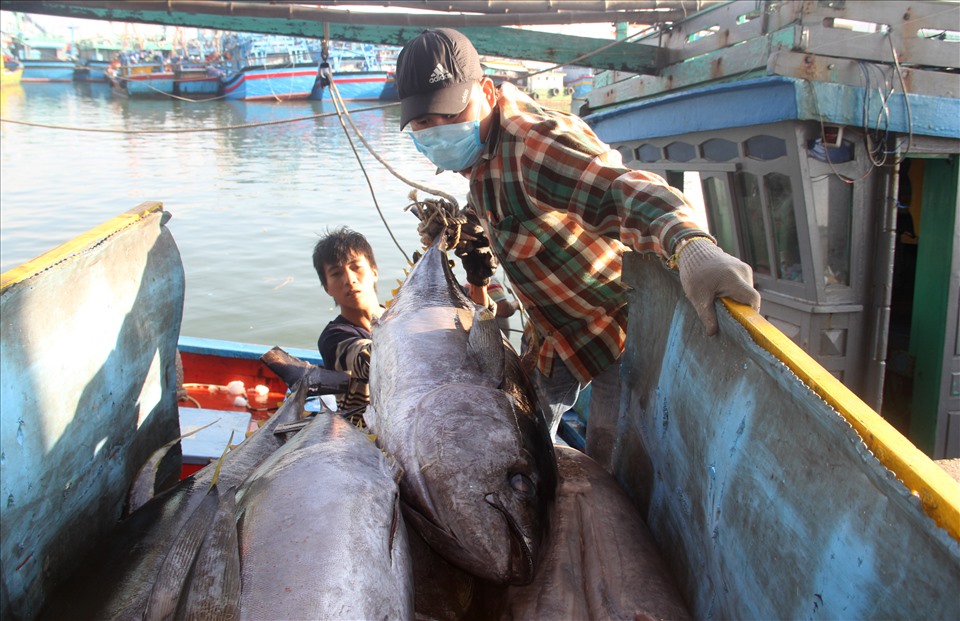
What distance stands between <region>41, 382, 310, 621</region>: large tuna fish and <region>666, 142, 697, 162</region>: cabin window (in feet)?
13.2

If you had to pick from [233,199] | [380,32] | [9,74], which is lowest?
[233,199]

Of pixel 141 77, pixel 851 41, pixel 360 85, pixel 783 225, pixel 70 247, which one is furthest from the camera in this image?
pixel 141 77

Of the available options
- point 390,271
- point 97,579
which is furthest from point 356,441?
point 390,271

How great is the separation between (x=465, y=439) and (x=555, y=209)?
0.93m

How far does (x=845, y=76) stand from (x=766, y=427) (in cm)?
364

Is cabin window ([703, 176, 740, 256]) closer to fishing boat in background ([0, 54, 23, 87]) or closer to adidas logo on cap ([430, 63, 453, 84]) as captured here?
adidas logo on cap ([430, 63, 453, 84])

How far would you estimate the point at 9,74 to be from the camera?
175 ft

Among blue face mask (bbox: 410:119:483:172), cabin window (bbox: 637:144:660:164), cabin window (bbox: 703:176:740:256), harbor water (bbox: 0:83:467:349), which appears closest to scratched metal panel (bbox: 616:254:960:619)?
blue face mask (bbox: 410:119:483:172)

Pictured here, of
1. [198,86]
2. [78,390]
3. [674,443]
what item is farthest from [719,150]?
[198,86]

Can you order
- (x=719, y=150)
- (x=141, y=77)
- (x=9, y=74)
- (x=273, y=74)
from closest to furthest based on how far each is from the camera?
1. (x=719, y=150)
2. (x=273, y=74)
3. (x=141, y=77)
4. (x=9, y=74)

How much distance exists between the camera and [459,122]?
8.79 feet

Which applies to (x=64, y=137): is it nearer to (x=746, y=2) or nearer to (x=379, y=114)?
(x=379, y=114)

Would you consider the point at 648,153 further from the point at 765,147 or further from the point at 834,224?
the point at 834,224

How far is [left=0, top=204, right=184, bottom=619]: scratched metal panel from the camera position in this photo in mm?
1856
